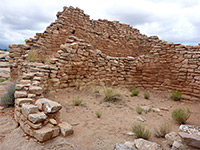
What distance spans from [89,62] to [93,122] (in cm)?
338

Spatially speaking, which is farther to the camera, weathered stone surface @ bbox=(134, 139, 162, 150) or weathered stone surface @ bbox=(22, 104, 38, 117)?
weathered stone surface @ bbox=(22, 104, 38, 117)

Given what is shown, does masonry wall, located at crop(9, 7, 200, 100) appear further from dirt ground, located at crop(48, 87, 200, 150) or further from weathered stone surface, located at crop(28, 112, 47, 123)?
weathered stone surface, located at crop(28, 112, 47, 123)

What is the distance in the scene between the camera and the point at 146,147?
2.24 m

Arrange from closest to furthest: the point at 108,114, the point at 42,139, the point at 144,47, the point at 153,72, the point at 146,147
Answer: the point at 146,147 < the point at 42,139 < the point at 108,114 < the point at 153,72 < the point at 144,47

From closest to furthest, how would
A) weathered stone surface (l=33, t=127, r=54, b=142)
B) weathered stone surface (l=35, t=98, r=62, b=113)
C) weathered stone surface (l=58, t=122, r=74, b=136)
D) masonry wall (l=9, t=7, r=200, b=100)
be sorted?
weathered stone surface (l=33, t=127, r=54, b=142) → weathered stone surface (l=58, t=122, r=74, b=136) → weathered stone surface (l=35, t=98, r=62, b=113) → masonry wall (l=9, t=7, r=200, b=100)

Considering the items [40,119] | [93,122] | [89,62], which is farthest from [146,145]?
[89,62]

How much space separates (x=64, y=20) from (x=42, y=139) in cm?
660

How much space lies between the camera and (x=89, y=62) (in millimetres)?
6324

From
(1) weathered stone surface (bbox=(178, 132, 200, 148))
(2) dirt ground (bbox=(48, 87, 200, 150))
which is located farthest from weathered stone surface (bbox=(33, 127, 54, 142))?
(1) weathered stone surface (bbox=(178, 132, 200, 148))

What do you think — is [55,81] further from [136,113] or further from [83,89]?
[136,113]

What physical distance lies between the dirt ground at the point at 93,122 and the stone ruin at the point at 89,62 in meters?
0.57

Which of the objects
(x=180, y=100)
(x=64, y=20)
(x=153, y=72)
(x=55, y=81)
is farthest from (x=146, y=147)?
(x=64, y=20)

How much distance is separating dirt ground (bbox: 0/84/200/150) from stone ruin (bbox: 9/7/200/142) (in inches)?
22.4

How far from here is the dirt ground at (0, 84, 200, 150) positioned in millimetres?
2549
